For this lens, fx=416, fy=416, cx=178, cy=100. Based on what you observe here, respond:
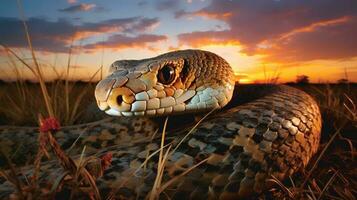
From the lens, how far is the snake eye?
4020 mm

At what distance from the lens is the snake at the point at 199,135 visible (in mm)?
3158

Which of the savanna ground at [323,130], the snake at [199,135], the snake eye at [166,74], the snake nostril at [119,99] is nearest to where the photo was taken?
the snake at [199,135]

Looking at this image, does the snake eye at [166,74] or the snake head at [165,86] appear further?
the snake eye at [166,74]

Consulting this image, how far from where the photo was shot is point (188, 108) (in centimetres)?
407

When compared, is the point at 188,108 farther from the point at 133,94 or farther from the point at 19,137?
the point at 19,137

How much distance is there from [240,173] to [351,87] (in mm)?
5461

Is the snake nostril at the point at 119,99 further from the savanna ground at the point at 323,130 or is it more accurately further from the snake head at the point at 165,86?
the savanna ground at the point at 323,130

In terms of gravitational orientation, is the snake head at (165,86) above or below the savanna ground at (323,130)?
above

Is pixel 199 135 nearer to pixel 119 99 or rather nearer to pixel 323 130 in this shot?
pixel 119 99

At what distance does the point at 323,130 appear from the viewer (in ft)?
18.0

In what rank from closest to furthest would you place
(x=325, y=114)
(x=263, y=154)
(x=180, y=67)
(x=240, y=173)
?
(x=240, y=173), (x=263, y=154), (x=180, y=67), (x=325, y=114)

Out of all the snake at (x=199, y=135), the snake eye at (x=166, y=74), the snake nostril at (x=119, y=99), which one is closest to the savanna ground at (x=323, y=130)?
the snake at (x=199, y=135)

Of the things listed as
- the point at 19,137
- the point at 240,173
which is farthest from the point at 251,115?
the point at 19,137

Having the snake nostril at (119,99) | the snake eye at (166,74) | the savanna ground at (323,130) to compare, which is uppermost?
the snake eye at (166,74)
